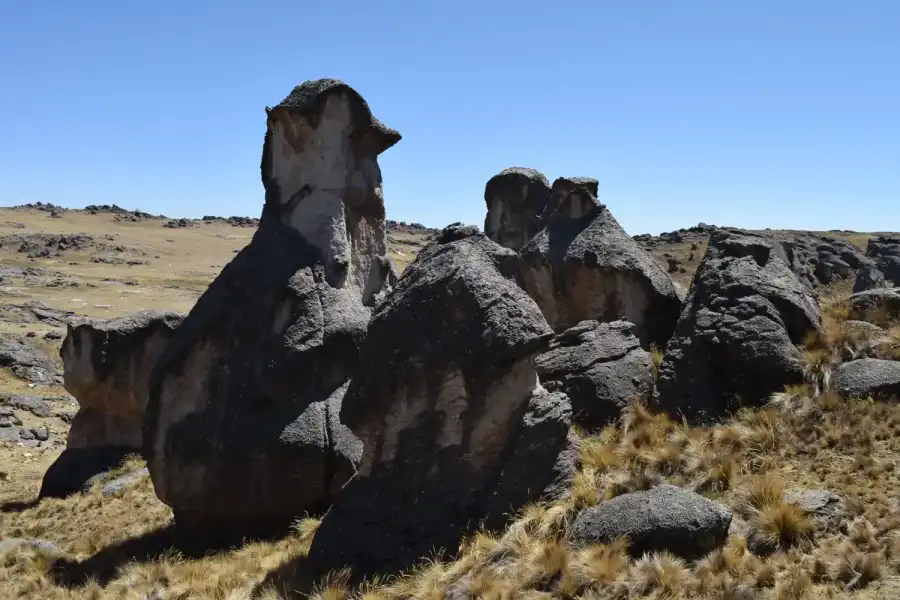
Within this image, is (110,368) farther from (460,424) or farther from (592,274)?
(460,424)

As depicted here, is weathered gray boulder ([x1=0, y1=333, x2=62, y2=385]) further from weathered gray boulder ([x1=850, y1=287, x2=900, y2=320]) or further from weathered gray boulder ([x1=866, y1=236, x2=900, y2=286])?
weathered gray boulder ([x1=866, y1=236, x2=900, y2=286])

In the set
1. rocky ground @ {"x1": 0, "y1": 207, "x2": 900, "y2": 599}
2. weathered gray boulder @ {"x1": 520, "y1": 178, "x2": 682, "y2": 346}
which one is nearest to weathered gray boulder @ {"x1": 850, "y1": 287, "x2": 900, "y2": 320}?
weathered gray boulder @ {"x1": 520, "y1": 178, "x2": 682, "y2": 346}

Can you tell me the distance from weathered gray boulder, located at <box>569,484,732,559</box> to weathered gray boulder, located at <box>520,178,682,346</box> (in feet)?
19.0

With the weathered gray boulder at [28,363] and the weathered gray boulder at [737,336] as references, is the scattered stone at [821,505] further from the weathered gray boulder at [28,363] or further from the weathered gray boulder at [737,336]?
the weathered gray boulder at [28,363]

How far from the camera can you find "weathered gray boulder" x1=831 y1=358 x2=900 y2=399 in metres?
9.23

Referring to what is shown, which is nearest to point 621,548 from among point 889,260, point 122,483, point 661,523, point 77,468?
point 661,523

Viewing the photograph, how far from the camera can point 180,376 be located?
38.1 feet

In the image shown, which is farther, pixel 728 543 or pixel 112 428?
pixel 112 428

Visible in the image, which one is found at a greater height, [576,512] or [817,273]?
[817,273]

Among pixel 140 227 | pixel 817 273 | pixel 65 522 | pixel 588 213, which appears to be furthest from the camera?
pixel 140 227

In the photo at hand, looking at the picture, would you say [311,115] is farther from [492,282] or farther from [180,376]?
[492,282]

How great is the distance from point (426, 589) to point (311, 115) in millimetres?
7625

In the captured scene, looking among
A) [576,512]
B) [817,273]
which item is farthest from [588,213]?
[817,273]

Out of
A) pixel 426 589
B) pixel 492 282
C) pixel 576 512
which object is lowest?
pixel 426 589
